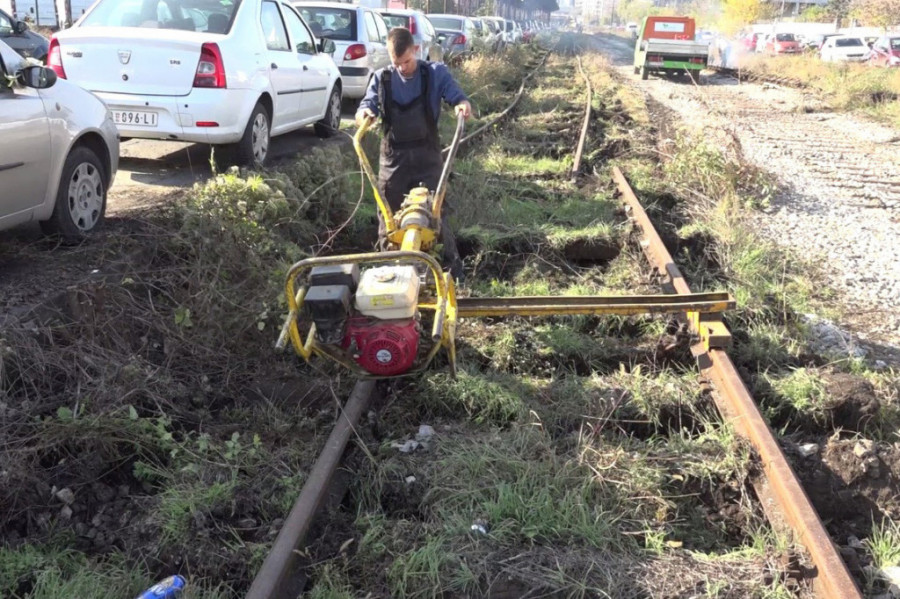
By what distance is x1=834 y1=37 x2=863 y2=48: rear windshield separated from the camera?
3427cm

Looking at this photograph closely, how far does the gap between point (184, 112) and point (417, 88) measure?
8.65ft

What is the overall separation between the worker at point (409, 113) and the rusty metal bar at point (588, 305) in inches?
28.7

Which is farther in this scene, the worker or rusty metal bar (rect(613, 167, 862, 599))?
the worker

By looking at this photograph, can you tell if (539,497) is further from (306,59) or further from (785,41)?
(785,41)

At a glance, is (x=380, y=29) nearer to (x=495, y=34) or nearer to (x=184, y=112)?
(x=184, y=112)

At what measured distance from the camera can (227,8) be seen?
25.7 feet

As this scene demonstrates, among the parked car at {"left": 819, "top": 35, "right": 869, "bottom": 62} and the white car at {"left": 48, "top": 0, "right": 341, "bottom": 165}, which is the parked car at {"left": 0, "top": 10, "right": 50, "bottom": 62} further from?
the parked car at {"left": 819, "top": 35, "right": 869, "bottom": 62}

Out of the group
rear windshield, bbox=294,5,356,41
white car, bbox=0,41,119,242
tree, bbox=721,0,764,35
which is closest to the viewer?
white car, bbox=0,41,119,242

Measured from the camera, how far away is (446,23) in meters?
26.4

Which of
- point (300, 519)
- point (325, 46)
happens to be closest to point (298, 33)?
point (325, 46)

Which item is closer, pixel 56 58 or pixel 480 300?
pixel 480 300

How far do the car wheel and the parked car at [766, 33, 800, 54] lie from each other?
3432cm

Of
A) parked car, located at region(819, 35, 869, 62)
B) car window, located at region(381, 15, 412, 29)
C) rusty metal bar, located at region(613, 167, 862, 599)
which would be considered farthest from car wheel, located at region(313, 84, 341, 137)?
parked car, located at region(819, 35, 869, 62)

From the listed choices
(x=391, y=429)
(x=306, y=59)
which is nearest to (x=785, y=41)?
(x=306, y=59)
